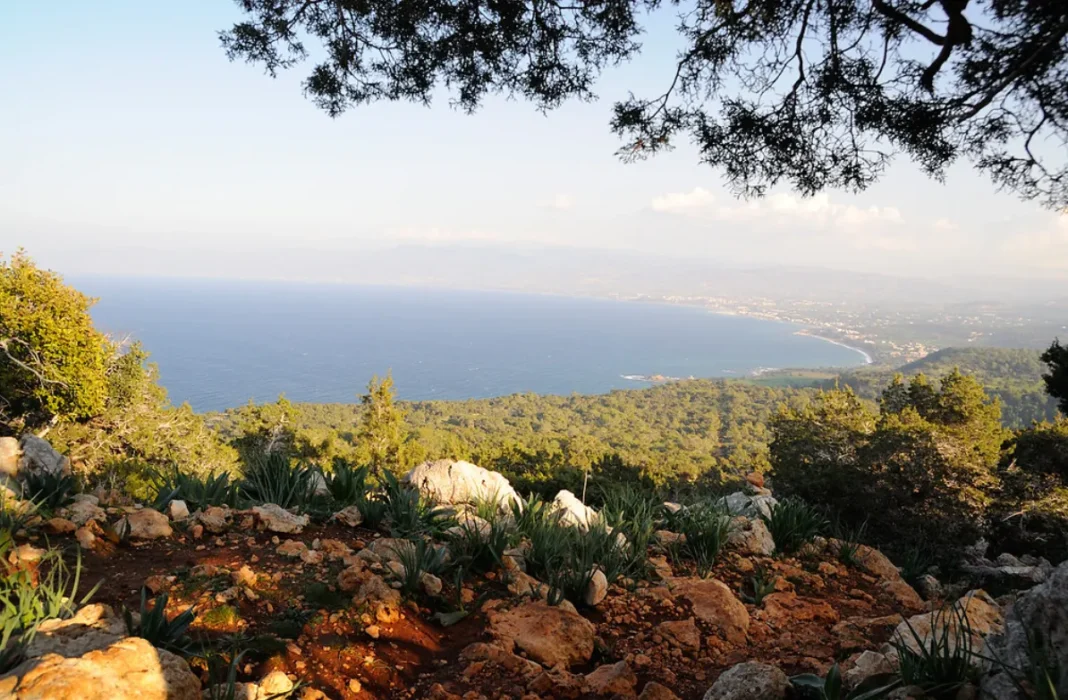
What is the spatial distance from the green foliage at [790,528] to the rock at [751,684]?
298 centimetres

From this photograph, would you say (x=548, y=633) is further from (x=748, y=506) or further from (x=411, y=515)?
(x=748, y=506)

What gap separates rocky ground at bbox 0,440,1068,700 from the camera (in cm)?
204

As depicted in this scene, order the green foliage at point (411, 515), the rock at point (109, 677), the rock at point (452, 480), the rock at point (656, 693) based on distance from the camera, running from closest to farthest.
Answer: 1. the rock at point (109, 677)
2. the rock at point (656, 693)
3. the green foliage at point (411, 515)
4. the rock at point (452, 480)

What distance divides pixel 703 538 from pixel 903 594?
4.84 ft

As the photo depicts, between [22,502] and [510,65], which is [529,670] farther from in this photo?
[510,65]

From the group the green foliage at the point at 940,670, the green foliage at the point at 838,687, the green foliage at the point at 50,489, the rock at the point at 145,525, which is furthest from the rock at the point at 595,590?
the green foliage at the point at 50,489

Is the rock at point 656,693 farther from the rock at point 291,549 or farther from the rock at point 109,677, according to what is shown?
the rock at point 291,549

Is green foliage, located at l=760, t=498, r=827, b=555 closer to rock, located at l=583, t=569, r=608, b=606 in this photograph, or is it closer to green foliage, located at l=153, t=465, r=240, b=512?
rock, located at l=583, t=569, r=608, b=606

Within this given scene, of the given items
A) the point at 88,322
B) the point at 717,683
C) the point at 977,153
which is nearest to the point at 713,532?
the point at 717,683

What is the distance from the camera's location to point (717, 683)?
221 centimetres

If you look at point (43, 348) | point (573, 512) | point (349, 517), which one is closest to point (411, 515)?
point (349, 517)

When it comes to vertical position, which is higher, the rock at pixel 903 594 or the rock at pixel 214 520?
the rock at pixel 214 520

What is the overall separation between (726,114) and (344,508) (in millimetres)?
4416

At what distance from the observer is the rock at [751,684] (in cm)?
208
